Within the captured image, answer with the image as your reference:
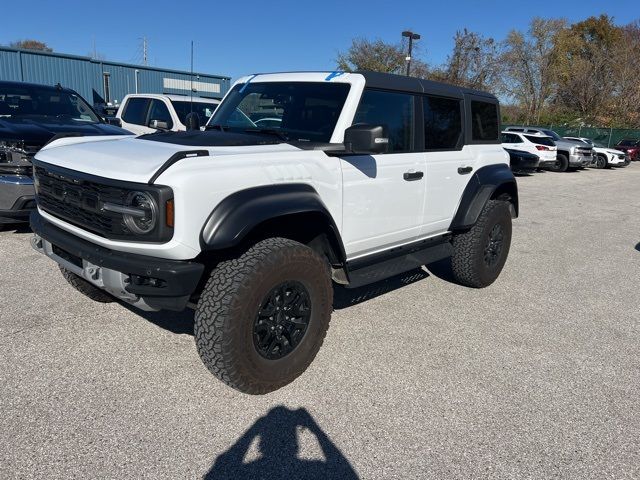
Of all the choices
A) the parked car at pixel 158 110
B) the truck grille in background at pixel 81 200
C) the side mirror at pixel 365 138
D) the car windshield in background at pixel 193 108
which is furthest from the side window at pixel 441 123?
the car windshield in background at pixel 193 108

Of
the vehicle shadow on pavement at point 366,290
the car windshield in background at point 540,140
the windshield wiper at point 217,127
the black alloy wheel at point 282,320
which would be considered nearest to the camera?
the black alloy wheel at point 282,320

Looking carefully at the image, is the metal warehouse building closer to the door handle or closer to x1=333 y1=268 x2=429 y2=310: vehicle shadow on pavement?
x1=333 y1=268 x2=429 y2=310: vehicle shadow on pavement

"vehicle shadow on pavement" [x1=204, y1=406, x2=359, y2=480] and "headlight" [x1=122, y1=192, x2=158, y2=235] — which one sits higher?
"headlight" [x1=122, y1=192, x2=158, y2=235]

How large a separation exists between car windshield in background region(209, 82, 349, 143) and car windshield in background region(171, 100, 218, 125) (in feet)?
19.3

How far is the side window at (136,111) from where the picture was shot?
10.2m

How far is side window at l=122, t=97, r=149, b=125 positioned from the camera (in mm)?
10181

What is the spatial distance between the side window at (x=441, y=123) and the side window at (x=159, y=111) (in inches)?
263

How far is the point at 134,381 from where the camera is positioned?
3.03m

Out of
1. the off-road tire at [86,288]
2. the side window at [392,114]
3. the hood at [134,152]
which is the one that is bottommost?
the off-road tire at [86,288]

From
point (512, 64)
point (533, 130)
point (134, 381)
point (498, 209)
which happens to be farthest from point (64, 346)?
point (512, 64)

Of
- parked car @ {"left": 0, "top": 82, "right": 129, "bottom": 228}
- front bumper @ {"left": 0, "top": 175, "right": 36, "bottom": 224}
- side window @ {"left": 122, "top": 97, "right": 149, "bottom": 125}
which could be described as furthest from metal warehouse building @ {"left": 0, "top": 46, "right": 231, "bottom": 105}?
front bumper @ {"left": 0, "top": 175, "right": 36, "bottom": 224}

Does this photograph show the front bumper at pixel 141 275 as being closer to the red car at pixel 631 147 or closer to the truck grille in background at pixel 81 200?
the truck grille in background at pixel 81 200

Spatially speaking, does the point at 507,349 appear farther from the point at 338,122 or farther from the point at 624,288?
the point at 624,288

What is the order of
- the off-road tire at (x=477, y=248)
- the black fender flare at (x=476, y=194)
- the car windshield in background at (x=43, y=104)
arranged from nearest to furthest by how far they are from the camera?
the black fender flare at (x=476, y=194) < the off-road tire at (x=477, y=248) < the car windshield in background at (x=43, y=104)
